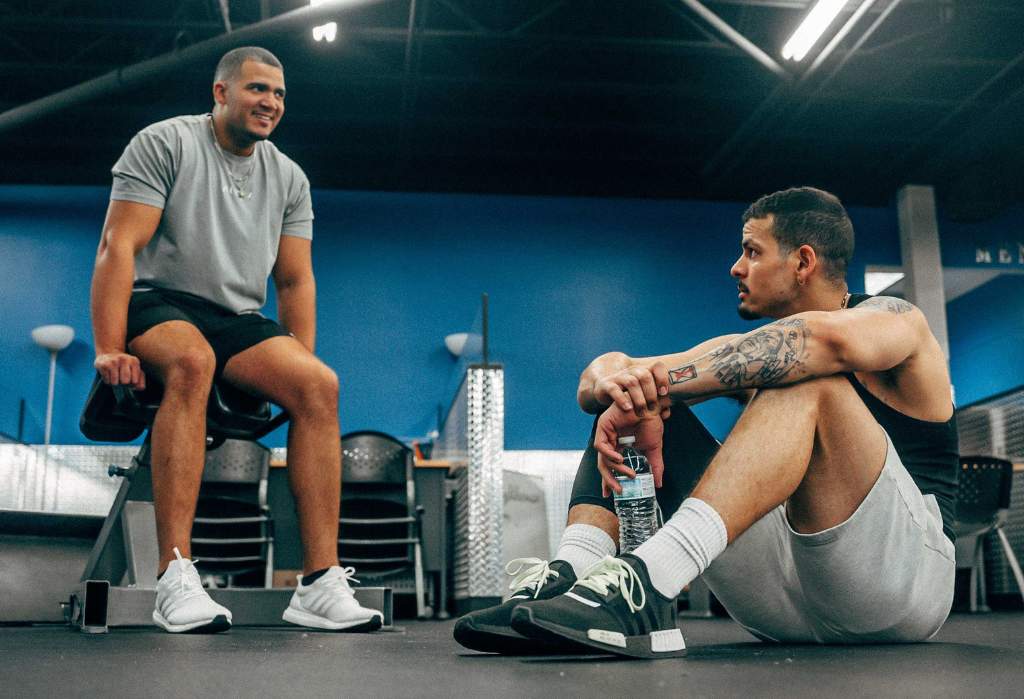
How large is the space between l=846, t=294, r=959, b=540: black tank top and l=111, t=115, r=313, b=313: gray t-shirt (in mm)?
1418

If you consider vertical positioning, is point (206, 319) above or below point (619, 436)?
above

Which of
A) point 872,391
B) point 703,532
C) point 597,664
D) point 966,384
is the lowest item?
point 597,664

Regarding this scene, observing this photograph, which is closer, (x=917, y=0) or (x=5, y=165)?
(x=917, y=0)

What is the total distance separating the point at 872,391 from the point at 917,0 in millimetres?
5256

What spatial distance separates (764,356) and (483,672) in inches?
22.1

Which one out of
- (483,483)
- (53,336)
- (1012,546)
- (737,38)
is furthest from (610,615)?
(53,336)

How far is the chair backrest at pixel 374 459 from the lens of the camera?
4609 mm

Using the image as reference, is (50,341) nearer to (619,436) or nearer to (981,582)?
(981,582)

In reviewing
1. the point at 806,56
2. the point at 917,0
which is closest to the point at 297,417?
the point at 806,56

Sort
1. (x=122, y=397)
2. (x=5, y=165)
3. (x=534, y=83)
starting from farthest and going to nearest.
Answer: (x=5, y=165)
(x=534, y=83)
(x=122, y=397)

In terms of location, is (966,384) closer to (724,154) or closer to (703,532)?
(724,154)

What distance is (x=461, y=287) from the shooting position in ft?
24.6

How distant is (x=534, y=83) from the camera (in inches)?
267

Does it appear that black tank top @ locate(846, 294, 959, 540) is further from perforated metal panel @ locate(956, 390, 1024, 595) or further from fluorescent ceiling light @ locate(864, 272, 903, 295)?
fluorescent ceiling light @ locate(864, 272, 903, 295)
